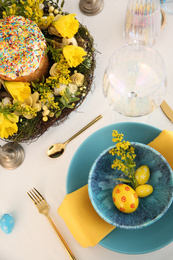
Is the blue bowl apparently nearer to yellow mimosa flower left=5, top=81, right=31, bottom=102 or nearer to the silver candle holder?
yellow mimosa flower left=5, top=81, right=31, bottom=102

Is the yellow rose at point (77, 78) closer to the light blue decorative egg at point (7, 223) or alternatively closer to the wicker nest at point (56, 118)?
the wicker nest at point (56, 118)

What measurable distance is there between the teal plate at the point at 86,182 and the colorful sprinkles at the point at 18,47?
26 centimetres

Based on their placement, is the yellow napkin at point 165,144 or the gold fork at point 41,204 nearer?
the yellow napkin at point 165,144

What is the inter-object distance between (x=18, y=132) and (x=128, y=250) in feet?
1.39

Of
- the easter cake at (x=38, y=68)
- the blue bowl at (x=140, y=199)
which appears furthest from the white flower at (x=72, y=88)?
the blue bowl at (x=140, y=199)

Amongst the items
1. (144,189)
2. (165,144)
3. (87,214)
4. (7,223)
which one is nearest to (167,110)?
(165,144)

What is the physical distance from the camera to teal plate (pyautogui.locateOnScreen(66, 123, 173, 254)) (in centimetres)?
74

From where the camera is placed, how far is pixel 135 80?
2.47 feet

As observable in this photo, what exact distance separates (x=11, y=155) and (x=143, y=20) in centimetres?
53

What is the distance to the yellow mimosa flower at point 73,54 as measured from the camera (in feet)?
2.58

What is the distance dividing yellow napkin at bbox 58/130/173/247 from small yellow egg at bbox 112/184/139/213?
0.24 ft

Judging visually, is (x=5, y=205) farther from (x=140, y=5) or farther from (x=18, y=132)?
(x=140, y=5)

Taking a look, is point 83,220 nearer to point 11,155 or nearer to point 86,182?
point 86,182

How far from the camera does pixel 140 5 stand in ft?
2.64
